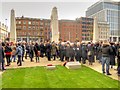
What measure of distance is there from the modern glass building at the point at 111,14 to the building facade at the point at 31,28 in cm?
3717

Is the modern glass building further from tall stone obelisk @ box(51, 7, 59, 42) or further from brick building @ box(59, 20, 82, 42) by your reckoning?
tall stone obelisk @ box(51, 7, 59, 42)

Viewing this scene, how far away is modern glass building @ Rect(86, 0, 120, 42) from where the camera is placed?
126750mm

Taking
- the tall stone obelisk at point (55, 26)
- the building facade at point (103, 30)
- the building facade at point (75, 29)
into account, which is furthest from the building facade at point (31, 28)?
the tall stone obelisk at point (55, 26)

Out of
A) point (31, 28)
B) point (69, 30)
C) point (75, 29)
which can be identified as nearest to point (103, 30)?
point (75, 29)

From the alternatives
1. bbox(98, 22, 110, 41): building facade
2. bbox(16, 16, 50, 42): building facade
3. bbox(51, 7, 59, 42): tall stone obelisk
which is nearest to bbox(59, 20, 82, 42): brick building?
bbox(16, 16, 50, 42): building facade

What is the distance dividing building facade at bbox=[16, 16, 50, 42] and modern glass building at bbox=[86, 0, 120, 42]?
3717cm

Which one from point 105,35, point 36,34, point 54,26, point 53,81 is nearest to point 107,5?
point 105,35

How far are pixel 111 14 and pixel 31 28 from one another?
175 ft

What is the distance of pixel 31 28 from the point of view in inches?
4318

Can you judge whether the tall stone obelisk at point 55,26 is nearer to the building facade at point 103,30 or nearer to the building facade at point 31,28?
the building facade at point 31,28

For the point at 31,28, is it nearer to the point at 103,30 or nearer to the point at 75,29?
the point at 75,29

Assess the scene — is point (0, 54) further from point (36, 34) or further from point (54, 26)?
point (36, 34)

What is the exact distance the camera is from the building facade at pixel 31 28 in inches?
4188

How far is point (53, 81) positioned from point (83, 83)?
5.07ft
